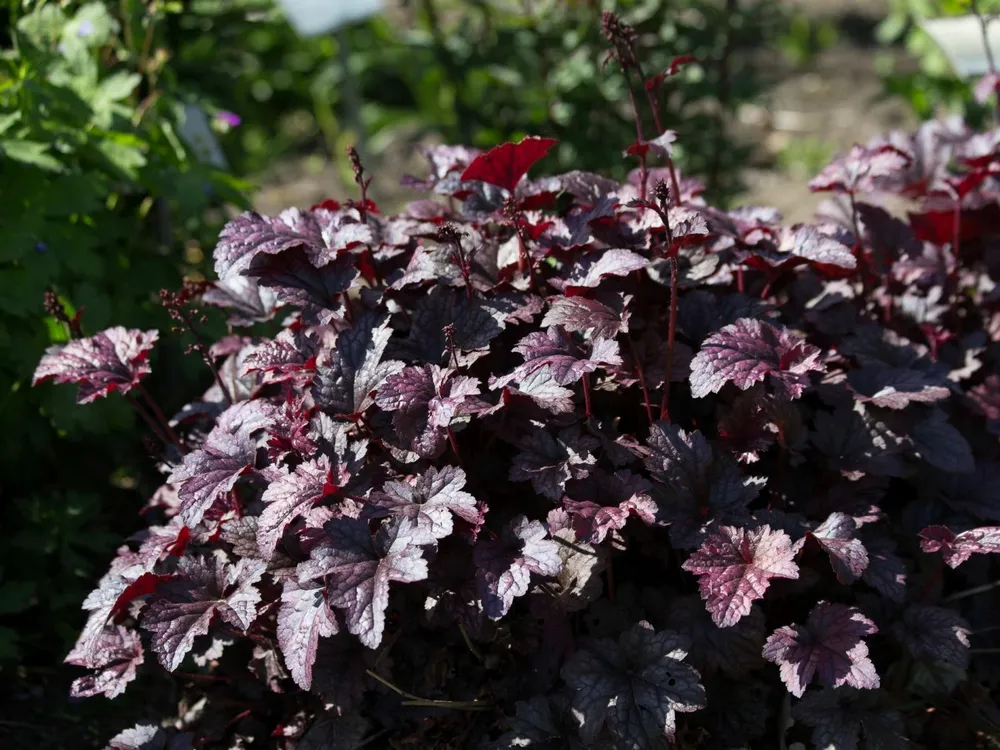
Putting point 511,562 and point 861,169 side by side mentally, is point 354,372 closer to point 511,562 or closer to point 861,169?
point 511,562

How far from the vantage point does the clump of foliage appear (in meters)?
2.54

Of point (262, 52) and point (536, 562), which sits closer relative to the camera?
point (536, 562)

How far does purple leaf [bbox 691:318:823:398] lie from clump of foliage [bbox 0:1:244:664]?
4.92 feet

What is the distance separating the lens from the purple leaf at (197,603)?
1843 mm

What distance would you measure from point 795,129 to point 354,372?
14.1ft

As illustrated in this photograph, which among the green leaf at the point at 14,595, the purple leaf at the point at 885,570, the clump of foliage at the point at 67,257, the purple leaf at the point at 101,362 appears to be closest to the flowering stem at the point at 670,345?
the purple leaf at the point at 885,570

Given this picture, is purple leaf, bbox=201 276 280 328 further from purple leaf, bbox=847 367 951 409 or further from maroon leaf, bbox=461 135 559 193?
purple leaf, bbox=847 367 951 409

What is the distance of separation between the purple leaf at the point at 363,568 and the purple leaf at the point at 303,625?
0.09ft

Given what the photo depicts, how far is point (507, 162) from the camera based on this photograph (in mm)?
2037

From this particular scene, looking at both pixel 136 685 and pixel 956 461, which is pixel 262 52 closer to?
pixel 136 685

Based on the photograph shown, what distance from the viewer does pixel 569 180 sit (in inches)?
88.7

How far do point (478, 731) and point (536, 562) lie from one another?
0.54 metres

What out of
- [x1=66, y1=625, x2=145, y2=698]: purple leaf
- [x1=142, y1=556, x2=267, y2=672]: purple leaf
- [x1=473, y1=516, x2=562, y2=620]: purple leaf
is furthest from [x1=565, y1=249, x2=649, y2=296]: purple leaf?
[x1=66, y1=625, x2=145, y2=698]: purple leaf

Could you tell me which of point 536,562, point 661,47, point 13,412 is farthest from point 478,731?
point 661,47
